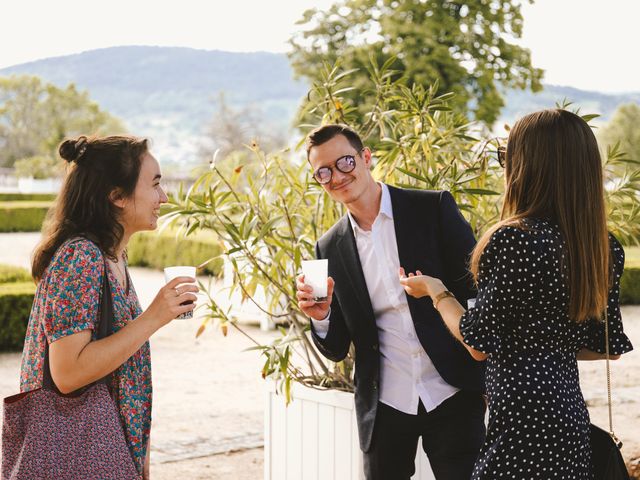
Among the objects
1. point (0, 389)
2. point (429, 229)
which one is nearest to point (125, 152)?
point (429, 229)

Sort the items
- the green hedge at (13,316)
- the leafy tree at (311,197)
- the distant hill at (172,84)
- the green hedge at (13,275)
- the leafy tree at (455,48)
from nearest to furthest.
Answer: the leafy tree at (311,197) < the green hedge at (13,316) < the green hedge at (13,275) < the leafy tree at (455,48) < the distant hill at (172,84)

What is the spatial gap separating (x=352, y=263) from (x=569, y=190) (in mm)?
950

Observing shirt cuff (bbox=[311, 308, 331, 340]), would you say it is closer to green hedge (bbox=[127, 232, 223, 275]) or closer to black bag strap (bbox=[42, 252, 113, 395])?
black bag strap (bbox=[42, 252, 113, 395])

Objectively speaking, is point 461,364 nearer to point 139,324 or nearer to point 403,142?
point 139,324

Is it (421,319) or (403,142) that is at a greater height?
(403,142)

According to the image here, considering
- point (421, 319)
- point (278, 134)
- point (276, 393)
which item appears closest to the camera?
point (421, 319)

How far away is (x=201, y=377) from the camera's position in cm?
762

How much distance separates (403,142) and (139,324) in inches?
81.9

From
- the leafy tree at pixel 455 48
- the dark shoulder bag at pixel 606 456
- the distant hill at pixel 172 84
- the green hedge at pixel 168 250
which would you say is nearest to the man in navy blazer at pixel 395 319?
the dark shoulder bag at pixel 606 456

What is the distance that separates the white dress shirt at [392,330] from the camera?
2.64m

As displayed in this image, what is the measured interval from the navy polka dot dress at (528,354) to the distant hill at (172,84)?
569 feet

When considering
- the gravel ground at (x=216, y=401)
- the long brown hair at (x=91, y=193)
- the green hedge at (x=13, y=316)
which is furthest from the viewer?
the green hedge at (x=13, y=316)

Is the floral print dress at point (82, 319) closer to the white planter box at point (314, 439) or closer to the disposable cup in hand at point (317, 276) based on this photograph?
the disposable cup in hand at point (317, 276)

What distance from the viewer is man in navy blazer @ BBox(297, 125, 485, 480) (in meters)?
2.63
